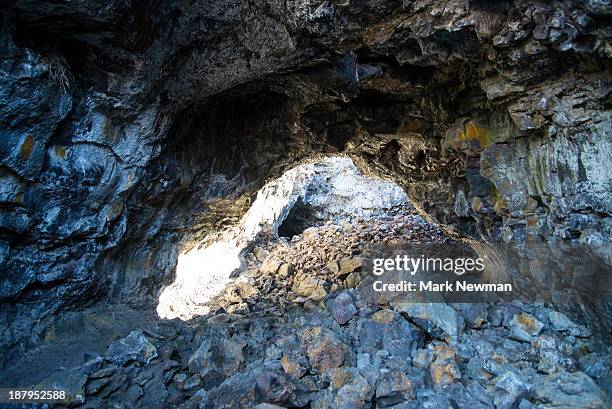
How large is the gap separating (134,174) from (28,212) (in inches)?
54.2

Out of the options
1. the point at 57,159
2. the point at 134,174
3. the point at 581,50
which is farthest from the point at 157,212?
the point at 581,50

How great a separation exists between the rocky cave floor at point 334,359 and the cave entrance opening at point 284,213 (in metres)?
2.97

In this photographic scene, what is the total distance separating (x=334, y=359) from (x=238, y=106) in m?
4.53

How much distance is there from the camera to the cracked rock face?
4.05m

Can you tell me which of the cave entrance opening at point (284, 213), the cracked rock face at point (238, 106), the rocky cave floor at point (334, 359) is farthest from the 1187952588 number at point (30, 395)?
the cave entrance opening at point (284, 213)

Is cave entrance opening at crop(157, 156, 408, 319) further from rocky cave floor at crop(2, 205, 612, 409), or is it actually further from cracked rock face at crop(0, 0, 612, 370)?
rocky cave floor at crop(2, 205, 612, 409)

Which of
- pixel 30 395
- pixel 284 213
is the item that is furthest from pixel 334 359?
pixel 284 213

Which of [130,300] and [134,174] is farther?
[130,300]

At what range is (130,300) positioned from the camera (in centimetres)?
656

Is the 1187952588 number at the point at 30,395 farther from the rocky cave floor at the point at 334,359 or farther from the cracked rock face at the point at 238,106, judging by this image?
the cracked rock face at the point at 238,106

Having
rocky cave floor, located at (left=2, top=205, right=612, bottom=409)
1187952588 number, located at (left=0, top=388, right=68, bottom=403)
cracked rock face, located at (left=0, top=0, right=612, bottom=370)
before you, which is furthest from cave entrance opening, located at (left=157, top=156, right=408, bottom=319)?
1187952588 number, located at (left=0, top=388, right=68, bottom=403)

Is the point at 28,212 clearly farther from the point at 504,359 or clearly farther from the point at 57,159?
the point at 504,359

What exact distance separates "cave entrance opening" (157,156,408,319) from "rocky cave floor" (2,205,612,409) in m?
2.97

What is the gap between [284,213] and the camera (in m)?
13.5
